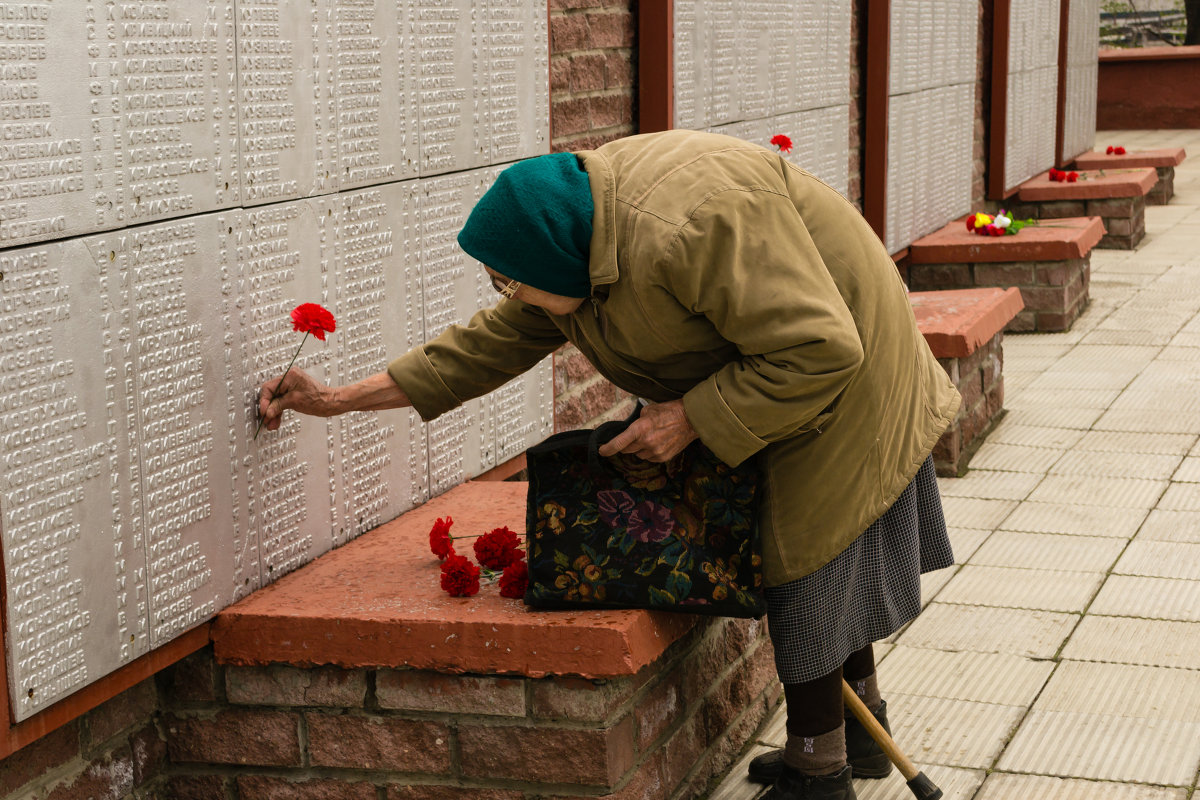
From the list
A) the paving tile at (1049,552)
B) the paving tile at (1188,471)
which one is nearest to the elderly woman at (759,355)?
the paving tile at (1049,552)

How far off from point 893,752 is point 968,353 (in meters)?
2.94

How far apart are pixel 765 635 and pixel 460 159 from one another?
1.48 m

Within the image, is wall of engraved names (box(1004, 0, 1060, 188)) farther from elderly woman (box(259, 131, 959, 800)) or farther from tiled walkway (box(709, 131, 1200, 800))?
elderly woman (box(259, 131, 959, 800))

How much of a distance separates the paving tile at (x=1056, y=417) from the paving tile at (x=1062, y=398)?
0.23ft

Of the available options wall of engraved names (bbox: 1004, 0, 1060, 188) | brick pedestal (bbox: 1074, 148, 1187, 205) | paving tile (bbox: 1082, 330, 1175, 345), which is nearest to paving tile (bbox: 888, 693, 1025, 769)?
paving tile (bbox: 1082, 330, 1175, 345)

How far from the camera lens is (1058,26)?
12328 mm

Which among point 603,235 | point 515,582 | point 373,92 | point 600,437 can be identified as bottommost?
point 515,582

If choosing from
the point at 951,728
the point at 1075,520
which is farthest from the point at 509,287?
the point at 1075,520

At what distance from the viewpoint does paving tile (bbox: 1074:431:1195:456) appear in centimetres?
601

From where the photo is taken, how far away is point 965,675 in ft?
12.9

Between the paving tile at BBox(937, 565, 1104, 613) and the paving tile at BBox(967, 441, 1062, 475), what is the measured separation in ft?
4.08

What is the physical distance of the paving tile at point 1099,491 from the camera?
5.39 metres

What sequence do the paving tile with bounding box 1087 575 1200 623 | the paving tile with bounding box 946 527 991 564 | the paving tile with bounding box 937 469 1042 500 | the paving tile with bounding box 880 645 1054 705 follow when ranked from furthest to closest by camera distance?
the paving tile with bounding box 937 469 1042 500
the paving tile with bounding box 946 527 991 564
the paving tile with bounding box 1087 575 1200 623
the paving tile with bounding box 880 645 1054 705

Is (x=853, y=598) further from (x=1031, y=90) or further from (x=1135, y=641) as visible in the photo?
(x=1031, y=90)
